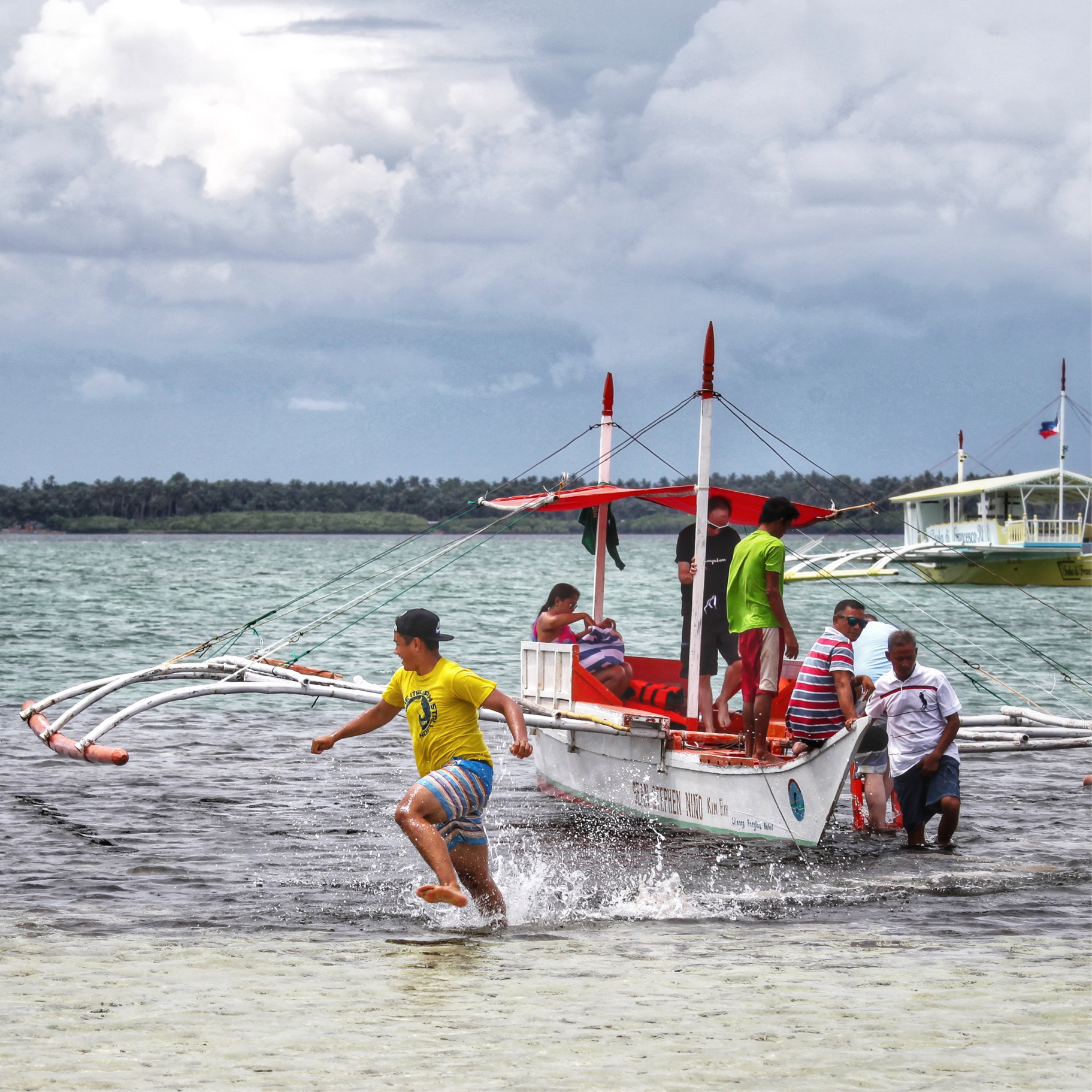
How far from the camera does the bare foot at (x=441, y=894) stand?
7.18 metres

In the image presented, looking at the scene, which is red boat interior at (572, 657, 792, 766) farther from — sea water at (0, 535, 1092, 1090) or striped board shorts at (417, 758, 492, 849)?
striped board shorts at (417, 758, 492, 849)

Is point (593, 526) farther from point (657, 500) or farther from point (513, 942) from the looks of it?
point (513, 942)

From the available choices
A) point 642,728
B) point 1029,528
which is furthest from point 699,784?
point 1029,528

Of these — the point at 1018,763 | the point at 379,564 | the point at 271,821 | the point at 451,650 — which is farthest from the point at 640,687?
the point at 379,564

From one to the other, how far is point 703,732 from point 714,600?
49.5 inches

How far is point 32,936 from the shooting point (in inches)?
318

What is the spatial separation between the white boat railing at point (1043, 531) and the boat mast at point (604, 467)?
4997cm

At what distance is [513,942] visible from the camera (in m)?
→ 8.09

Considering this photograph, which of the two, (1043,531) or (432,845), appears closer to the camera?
(432,845)

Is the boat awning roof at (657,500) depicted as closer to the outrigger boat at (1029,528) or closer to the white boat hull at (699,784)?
the white boat hull at (699,784)

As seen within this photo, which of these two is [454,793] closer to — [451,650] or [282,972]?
[282,972]

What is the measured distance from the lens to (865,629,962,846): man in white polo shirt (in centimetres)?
1034

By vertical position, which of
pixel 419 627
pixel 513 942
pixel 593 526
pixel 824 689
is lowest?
pixel 513 942

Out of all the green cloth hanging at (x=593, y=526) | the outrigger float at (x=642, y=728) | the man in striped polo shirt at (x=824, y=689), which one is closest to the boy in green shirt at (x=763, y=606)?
the man in striped polo shirt at (x=824, y=689)
